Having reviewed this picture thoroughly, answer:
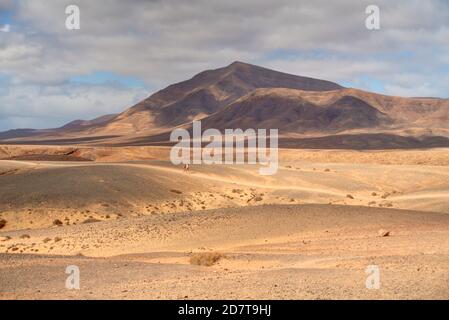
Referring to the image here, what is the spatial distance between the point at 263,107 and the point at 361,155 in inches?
3398

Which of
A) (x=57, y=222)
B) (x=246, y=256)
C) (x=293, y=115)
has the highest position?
(x=293, y=115)

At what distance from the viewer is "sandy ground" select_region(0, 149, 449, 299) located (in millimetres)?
11023

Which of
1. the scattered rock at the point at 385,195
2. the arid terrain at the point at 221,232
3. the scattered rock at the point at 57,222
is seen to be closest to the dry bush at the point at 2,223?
the arid terrain at the point at 221,232

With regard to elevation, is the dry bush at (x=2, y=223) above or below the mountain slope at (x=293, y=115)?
below

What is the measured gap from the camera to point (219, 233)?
21109mm

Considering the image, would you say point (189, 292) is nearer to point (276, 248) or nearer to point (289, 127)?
point (276, 248)

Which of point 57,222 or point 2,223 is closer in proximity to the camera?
point 2,223

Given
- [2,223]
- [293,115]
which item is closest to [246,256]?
[2,223]

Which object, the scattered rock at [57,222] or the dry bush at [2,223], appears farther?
the scattered rock at [57,222]

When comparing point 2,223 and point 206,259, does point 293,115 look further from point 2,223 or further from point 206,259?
point 206,259

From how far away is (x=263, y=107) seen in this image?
156 meters

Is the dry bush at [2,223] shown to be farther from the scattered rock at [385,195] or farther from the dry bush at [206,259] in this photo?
the scattered rock at [385,195]

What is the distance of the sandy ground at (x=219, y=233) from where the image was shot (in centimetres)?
1102
